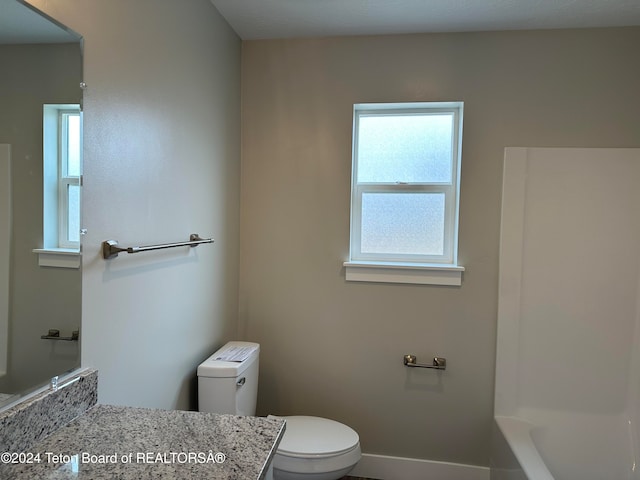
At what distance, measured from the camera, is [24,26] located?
920 mm

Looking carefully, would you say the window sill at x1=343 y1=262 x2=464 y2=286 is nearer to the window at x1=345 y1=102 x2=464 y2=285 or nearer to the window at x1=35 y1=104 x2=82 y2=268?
the window at x1=345 y1=102 x2=464 y2=285

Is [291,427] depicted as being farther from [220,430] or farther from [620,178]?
[620,178]

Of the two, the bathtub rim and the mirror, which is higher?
the mirror

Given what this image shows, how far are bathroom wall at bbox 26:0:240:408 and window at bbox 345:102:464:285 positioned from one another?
73cm

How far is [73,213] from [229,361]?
97cm

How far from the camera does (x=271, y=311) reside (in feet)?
7.63

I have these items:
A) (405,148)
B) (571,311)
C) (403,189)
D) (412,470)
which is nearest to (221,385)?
(412,470)

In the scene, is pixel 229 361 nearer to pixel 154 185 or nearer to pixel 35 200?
pixel 154 185

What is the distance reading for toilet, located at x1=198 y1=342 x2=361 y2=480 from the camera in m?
1.72

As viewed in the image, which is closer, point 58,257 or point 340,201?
point 58,257

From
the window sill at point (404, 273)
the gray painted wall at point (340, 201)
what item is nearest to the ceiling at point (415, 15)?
the gray painted wall at point (340, 201)

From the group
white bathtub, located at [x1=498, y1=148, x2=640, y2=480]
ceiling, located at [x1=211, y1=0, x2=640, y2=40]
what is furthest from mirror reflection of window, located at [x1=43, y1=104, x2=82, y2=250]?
white bathtub, located at [x1=498, y1=148, x2=640, y2=480]

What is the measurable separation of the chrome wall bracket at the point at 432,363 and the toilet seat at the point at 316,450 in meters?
0.49

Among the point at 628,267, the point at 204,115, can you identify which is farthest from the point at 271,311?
the point at 628,267
